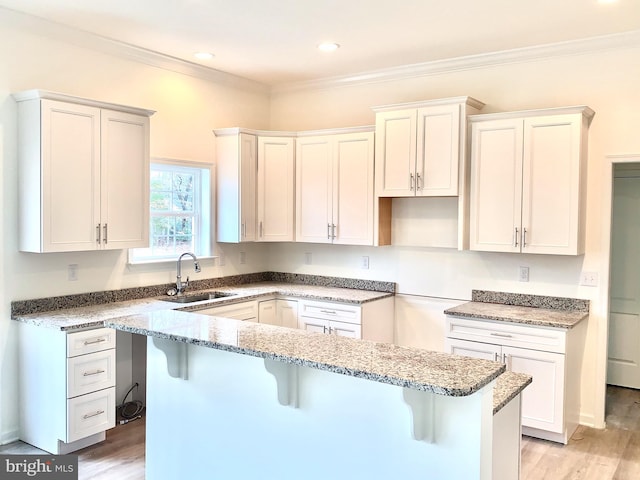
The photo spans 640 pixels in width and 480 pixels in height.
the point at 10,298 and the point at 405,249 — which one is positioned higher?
the point at 405,249

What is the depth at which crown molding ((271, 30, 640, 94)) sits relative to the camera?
3.83m

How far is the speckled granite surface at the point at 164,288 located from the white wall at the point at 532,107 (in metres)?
0.10

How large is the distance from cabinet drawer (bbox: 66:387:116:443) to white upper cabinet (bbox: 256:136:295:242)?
2025 mm

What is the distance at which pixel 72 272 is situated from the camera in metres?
3.85

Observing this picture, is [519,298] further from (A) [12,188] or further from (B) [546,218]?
(A) [12,188]

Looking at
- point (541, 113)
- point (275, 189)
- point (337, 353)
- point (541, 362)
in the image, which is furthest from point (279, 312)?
point (337, 353)

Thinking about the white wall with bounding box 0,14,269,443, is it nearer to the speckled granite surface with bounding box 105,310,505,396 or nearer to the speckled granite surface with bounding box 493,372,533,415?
the speckled granite surface with bounding box 105,310,505,396

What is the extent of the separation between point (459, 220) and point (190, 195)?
2.40 m

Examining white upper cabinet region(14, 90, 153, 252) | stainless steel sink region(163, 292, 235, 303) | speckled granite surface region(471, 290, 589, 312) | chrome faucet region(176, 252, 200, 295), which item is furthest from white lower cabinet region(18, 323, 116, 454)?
speckled granite surface region(471, 290, 589, 312)

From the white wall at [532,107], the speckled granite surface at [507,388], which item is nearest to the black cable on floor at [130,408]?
the white wall at [532,107]

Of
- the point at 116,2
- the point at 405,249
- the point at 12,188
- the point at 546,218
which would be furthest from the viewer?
the point at 405,249

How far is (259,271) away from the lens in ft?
18.2

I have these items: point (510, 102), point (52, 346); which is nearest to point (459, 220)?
point (510, 102)

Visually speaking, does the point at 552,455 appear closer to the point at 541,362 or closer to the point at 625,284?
the point at 541,362
